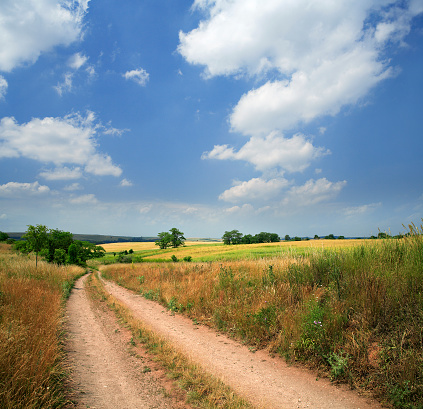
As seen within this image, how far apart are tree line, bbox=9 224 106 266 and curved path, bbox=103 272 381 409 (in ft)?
59.8

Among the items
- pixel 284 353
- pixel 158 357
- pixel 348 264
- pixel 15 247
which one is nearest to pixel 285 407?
pixel 284 353

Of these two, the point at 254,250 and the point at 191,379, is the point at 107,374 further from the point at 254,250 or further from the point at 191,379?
the point at 254,250

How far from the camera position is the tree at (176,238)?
109 m

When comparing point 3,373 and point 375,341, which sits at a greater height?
point 3,373

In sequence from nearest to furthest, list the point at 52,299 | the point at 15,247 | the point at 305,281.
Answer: the point at 305,281, the point at 52,299, the point at 15,247

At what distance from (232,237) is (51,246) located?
77873 mm

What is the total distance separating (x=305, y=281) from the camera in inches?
327

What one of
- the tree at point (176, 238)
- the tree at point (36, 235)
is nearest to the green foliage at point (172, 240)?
the tree at point (176, 238)

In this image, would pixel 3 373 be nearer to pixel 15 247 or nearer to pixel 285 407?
pixel 285 407

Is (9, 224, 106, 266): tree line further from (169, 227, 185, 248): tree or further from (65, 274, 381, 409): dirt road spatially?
(169, 227, 185, 248): tree

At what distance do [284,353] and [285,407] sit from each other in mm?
1729

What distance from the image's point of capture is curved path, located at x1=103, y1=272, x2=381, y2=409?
13.4 ft

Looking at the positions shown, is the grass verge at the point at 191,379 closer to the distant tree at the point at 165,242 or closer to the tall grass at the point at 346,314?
the tall grass at the point at 346,314

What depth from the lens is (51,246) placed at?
4669 cm
